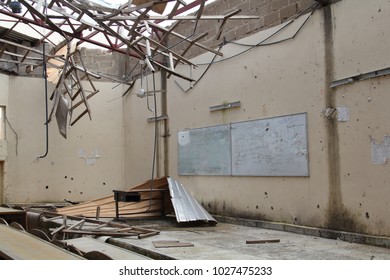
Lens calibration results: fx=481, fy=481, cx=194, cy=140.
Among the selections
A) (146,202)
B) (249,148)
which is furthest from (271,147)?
(146,202)

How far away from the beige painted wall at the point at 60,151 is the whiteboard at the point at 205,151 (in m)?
2.78

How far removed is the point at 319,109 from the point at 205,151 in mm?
2881

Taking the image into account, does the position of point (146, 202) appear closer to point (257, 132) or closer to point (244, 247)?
point (257, 132)

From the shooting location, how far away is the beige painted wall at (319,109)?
605 cm

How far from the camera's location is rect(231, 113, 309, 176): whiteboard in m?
7.12

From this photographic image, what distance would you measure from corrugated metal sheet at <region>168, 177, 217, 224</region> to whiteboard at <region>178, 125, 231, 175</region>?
32.7 inches

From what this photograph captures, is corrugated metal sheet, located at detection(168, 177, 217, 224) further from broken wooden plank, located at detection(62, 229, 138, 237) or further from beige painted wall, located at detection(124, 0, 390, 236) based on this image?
broken wooden plank, located at detection(62, 229, 138, 237)

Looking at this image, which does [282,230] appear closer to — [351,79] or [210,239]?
[210,239]

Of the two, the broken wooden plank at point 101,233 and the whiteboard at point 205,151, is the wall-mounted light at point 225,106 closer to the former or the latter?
the whiteboard at point 205,151

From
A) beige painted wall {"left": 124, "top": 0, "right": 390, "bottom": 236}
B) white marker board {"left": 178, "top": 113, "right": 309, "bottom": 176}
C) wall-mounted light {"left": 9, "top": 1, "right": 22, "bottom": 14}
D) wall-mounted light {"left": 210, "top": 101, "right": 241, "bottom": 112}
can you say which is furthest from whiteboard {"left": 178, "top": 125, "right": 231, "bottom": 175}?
wall-mounted light {"left": 9, "top": 1, "right": 22, "bottom": 14}

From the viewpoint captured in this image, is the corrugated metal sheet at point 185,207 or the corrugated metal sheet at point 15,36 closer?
the corrugated metal sheet at point 185,207

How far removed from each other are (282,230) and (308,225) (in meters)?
0.50

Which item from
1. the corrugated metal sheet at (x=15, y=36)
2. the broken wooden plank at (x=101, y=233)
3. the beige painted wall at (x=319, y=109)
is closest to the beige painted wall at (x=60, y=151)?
the corrugated metal sheet at (x=15, y=36)
